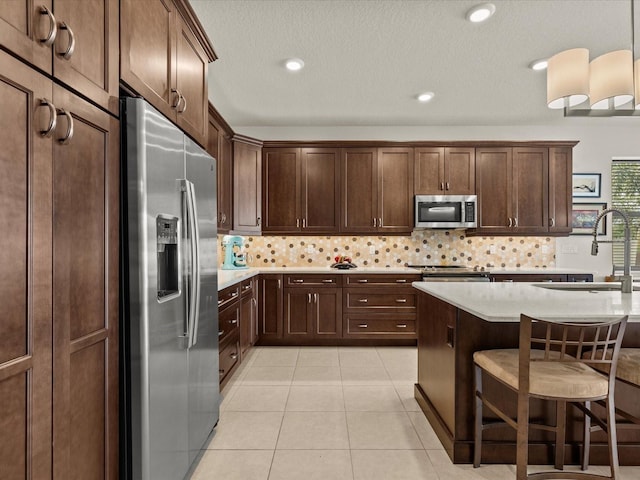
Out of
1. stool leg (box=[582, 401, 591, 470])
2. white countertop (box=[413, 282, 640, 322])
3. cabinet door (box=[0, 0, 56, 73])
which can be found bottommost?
stool leg (box=[582, 401, 591, 470])

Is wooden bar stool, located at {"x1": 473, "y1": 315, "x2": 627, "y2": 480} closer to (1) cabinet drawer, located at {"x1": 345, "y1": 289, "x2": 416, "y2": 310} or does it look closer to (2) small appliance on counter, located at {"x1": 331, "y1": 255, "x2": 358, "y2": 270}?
(1) cabinet drawer, located at {"x1": 345, "y1": 289, "x2": 416, "y2": 310}

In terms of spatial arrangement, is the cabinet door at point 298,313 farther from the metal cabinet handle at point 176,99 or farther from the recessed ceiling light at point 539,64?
the recessed ceiling light at point 539,64

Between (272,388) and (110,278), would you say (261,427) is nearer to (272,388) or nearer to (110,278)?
(272,388)

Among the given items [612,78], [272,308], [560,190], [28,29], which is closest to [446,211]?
[560,190]

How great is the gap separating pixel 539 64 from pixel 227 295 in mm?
3341

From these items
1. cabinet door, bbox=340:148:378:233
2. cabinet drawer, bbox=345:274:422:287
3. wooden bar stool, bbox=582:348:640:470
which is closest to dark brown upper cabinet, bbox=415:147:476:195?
cabinet door, bbox=340:148:378:233

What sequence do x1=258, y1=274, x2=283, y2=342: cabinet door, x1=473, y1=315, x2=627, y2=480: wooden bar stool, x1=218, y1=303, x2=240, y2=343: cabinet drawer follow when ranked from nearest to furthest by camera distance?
1. x1=473, y1=315, x2=627, y2=480: wooden bar stool
2. x1=218, y1=303, x2=240, y2=343: cabinet drawer
3. x1=258, y1=274, x2=283, y2=342: cabinet door

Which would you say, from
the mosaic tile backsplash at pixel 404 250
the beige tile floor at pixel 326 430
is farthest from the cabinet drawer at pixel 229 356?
the mosaic tile backsplash at pixel 404 250

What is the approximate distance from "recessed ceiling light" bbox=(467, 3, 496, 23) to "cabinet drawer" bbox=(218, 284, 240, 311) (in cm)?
265

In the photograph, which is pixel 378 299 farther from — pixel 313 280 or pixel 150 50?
pixel 150 50

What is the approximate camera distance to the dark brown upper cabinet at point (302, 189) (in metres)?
5.02

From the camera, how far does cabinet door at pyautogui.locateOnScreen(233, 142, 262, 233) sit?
4594mm

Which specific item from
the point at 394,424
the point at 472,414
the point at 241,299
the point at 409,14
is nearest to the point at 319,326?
the point at 241,299

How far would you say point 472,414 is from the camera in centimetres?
219
